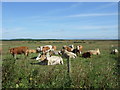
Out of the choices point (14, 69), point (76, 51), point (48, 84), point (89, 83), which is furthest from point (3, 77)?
point (76, 51)

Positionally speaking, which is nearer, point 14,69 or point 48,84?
point 48,84

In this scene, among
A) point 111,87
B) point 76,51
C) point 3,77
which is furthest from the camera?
point 76,51

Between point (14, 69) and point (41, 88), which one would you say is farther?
point (14, 69)

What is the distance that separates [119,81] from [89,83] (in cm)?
88

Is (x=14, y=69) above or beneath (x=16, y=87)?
above

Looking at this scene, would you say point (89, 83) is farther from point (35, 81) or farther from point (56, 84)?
point (35, 81)

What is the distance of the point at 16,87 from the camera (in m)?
5.15

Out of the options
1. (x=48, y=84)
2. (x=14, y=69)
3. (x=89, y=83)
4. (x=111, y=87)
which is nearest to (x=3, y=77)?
(x=14, y=69)

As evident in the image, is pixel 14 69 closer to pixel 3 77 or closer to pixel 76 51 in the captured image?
pixel 3 77

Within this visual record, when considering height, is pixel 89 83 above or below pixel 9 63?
below

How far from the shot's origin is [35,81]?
5293mm

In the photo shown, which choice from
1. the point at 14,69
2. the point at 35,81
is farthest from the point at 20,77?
the point at 35,81

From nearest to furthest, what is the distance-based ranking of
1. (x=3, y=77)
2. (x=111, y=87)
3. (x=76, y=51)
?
1. (x=111, y=87)
2. (x=3, y=77)
3. (x=76, y=51)

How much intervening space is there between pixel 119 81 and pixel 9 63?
3.23m
